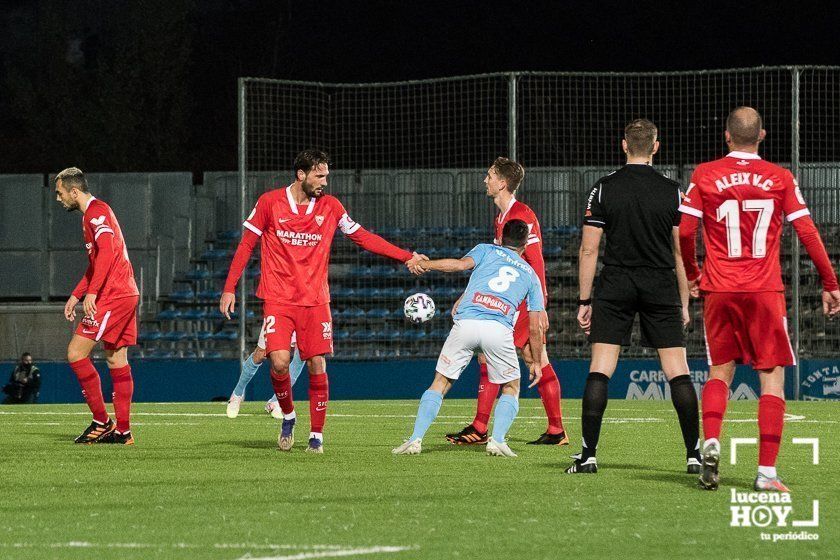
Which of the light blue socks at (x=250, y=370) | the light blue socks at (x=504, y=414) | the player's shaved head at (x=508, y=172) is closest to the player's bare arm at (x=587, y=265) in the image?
the light blue socks at (x=504, y=414)

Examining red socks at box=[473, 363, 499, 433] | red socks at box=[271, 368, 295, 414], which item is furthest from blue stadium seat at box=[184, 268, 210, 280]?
→ red socks at box=[271, 368, 295, 414]

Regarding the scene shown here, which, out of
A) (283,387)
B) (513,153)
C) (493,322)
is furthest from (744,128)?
(513,153)

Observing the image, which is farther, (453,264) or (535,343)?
(535,343)

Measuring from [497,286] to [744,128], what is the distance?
8.09ft

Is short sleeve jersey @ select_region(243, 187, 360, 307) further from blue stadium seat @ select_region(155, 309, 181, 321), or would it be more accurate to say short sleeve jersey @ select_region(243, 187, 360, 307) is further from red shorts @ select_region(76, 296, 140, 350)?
blue stadium seat @ select_region(155, 309, 181, 321)

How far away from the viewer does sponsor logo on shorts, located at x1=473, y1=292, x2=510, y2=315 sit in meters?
9.20

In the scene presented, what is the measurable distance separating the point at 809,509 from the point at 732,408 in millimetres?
9142

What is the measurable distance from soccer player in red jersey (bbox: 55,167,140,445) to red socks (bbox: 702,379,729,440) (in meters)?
4.85

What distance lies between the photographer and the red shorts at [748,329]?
7.13 m

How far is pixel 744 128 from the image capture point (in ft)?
23.7

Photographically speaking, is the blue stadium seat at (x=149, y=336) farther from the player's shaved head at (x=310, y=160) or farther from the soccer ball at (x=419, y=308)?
the player's shaved head at (x=310, y=160)

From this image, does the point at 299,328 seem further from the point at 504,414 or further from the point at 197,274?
the point at 197,274

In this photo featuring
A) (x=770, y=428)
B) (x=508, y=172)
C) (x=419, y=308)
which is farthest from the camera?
(x=419, y=308)

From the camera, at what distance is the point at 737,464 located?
28.7 ft
